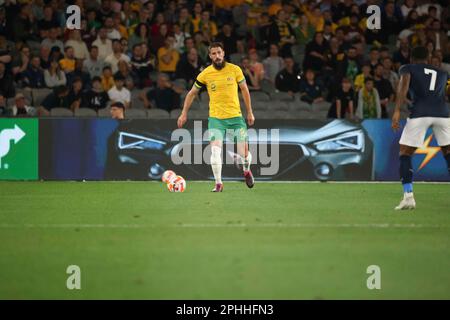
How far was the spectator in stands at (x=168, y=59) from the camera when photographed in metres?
23.8

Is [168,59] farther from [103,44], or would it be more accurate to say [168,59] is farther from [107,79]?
[107,79]

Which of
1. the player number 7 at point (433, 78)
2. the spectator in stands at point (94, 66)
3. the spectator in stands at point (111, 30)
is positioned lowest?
the player number 7 at point (433, 78)

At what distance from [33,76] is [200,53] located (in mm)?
4176

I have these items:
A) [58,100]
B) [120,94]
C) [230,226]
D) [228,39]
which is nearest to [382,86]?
[228,39]

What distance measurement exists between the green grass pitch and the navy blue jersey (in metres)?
1.37

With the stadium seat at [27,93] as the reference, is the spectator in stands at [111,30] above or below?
above

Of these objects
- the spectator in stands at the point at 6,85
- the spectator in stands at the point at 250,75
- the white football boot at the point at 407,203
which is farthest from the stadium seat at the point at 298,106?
the white football boot at the point at 407,203

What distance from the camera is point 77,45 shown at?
2342cm

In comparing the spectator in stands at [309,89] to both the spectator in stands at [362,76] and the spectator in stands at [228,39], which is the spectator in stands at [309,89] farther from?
the spectator in stands at [228,39]

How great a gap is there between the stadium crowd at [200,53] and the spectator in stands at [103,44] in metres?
0.02

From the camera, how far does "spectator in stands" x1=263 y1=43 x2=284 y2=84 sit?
24.0 metres

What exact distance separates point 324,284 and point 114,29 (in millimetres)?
17232

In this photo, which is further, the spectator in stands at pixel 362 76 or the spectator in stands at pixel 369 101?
the spectator in stands at pixel 362 76
